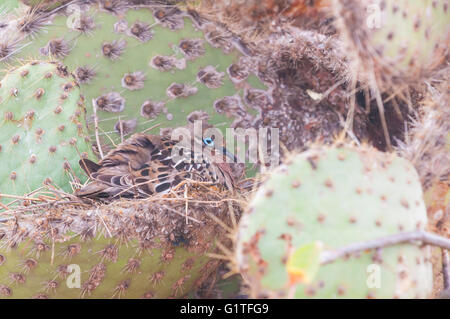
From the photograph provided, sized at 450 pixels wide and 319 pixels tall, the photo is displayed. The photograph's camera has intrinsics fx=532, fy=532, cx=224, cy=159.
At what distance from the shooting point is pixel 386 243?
69 cm

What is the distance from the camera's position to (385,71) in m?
0.84

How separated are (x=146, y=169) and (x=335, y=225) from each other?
71cm

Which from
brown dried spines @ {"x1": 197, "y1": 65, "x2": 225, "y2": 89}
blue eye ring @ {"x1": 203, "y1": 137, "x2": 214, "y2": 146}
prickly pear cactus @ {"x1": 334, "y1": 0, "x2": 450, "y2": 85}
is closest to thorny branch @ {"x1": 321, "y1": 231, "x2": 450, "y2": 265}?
prickly pear cactus @ {"x1": 334, "y1": 0, "x2": 450, "y2": 85}

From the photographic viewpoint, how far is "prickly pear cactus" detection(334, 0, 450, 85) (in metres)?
0.77

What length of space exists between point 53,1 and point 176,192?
758mm

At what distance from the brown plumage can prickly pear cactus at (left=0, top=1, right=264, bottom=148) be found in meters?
0.11

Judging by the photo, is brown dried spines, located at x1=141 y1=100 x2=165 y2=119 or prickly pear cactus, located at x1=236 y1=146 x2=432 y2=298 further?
brown dried spines, located at x1=141 y1=100 x2=165 y2=119

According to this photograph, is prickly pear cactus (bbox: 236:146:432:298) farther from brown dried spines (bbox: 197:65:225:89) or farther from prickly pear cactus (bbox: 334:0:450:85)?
brown dried spines (bbox: 197:65:225:89)

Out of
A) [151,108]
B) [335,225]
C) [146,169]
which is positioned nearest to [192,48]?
[151,108]

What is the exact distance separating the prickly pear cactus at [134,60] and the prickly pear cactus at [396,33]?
2.33ft

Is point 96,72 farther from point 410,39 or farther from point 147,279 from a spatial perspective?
point 410,39

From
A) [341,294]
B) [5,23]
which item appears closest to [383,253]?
[341,294]

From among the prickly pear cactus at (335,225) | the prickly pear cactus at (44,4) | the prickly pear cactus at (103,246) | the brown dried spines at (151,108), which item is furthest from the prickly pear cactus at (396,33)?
the prickly pear cactus at (44,4)

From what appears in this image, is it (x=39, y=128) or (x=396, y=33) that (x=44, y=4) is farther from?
(x=396, y=33)
